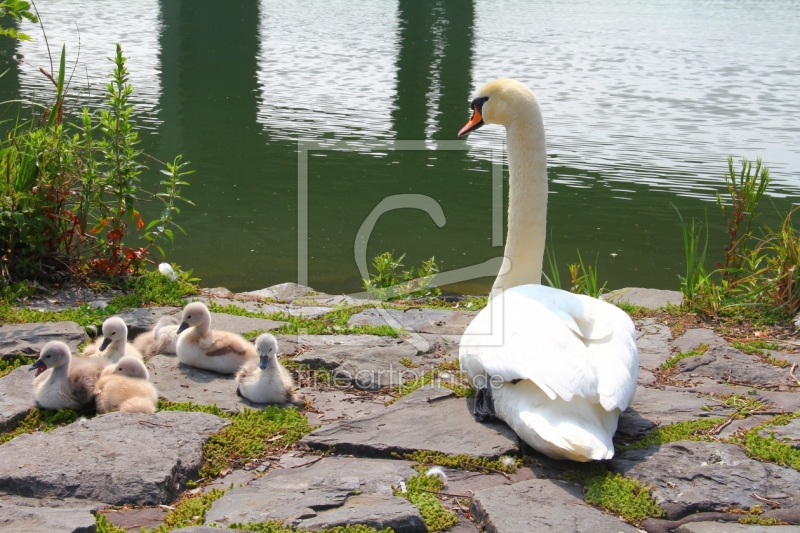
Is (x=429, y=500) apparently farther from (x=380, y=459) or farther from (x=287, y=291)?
(x=287, y=291)

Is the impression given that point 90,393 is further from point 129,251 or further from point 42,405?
point 129,251

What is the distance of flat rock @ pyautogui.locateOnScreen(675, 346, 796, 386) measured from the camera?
4578 mm

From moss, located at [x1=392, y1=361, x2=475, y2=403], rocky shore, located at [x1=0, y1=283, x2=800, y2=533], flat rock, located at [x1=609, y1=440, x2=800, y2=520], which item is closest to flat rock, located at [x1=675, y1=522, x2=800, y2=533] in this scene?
rocky shore, located at [x1=0, y1=283, x2=800, y2=533]

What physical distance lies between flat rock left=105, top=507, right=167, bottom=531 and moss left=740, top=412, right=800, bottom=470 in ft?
8.05

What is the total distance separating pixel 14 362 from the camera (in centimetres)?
459

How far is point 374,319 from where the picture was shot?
5.97 m

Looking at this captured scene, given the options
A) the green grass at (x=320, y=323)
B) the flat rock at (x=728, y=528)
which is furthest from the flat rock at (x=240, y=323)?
the flat rock at (x=728, y=528)

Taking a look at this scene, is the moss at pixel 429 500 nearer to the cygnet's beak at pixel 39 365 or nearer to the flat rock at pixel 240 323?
the cygnet's beak at pixel 39 365

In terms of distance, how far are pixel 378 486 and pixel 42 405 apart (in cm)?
185

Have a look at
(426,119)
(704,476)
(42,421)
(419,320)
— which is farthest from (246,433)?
(426,119)

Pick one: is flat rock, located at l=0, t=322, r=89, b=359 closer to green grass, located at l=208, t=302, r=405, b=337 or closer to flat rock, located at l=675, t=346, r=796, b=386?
green grass, located at l=208, t=302, r=405, b=337

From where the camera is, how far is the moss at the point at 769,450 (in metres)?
3.43

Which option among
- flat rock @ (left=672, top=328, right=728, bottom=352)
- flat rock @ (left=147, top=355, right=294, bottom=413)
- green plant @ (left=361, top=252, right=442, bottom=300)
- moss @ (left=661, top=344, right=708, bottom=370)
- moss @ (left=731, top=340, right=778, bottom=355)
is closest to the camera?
flat rock @ (left=147, top=355, right=294, bottom=413)

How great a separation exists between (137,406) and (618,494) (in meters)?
2.21
